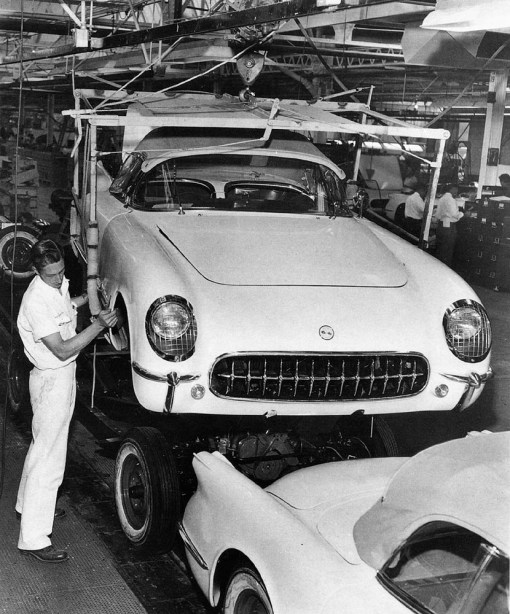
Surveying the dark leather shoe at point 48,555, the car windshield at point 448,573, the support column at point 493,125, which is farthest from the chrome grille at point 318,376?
the support column at point 493,125

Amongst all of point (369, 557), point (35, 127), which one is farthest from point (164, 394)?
point (35, 127)

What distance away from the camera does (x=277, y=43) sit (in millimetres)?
13055

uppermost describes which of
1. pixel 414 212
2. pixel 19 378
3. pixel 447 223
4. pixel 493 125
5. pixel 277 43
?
pixel 277 43

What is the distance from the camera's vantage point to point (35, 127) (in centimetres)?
3438

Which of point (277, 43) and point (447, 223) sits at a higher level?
point (277, 43)

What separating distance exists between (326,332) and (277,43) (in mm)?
9411

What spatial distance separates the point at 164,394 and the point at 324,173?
269 cm

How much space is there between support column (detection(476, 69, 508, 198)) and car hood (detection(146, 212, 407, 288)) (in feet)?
36.0

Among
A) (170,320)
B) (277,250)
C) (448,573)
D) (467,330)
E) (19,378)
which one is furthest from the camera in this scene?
(19,378)

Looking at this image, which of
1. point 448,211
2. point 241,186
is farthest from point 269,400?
point 448,211

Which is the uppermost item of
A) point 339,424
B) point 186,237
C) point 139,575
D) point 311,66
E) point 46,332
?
point 311,66

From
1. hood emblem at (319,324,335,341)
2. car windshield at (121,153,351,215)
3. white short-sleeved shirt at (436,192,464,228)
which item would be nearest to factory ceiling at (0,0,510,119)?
car windshield at (121,153,351,215)

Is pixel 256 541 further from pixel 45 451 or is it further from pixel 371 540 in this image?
pixel 45 451

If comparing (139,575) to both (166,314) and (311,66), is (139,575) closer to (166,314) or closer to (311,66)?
(166,314)
